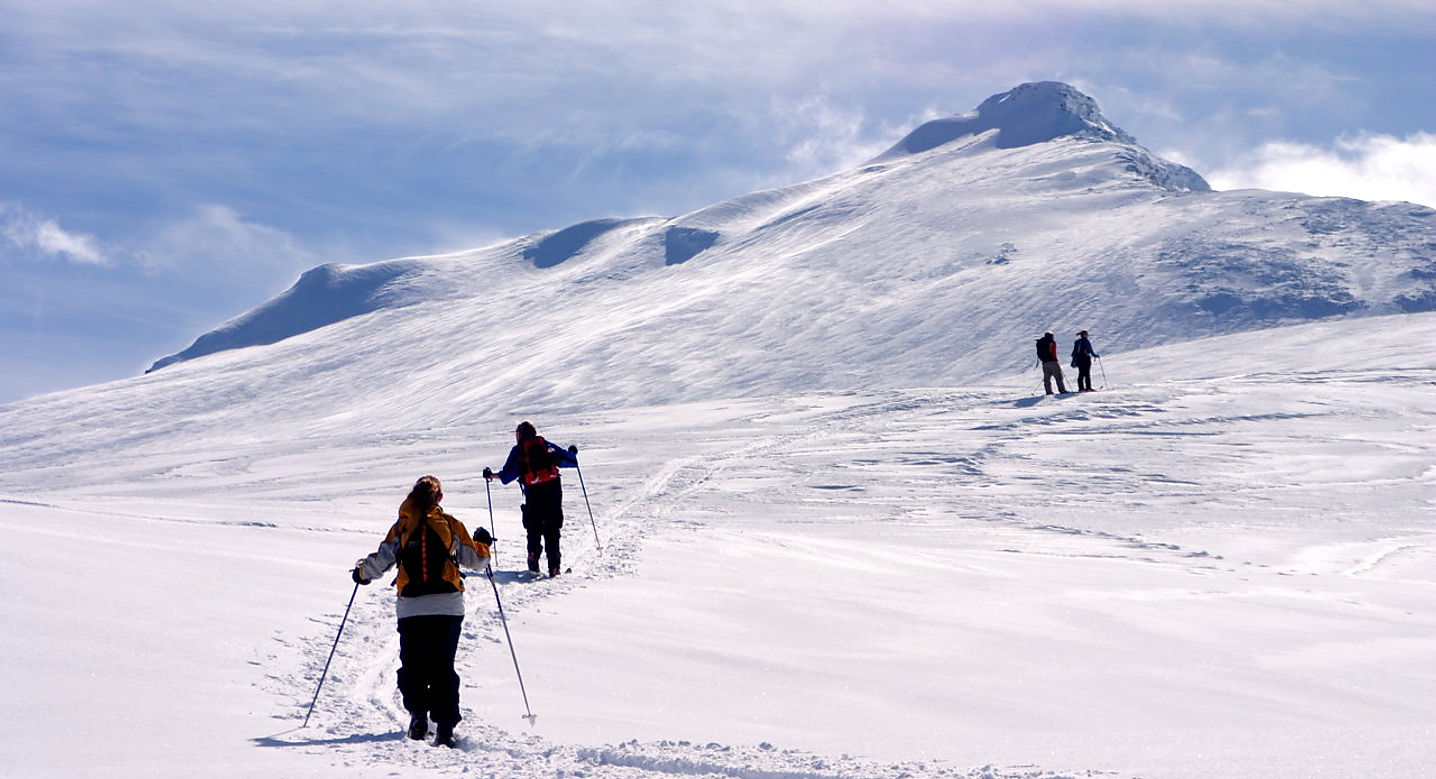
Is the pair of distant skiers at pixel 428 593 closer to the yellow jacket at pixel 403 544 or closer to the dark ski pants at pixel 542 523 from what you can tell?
the yellow jacket at pixel 403 544

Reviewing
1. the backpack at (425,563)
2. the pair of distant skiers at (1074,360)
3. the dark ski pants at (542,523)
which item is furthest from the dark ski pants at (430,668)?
the pair of distant skiers at (1074,360)

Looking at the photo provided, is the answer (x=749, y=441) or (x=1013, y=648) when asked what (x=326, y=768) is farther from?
(x=749, y=441)

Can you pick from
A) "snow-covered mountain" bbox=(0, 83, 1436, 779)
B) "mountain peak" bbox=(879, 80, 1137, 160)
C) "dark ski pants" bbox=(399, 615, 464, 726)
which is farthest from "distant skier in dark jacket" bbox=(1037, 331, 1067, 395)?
"mountain peak" bbox=(879, 80, 1137, 160)

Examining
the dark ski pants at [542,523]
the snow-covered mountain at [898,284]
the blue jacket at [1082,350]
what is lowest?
the dark ski pants at [542,523]

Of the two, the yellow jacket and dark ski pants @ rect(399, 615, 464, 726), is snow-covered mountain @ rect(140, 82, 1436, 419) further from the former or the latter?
dark ski pants @ rect(399, 615, 464, 726)

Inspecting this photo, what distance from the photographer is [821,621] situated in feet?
29.7

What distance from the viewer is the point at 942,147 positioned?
90750 millimetres

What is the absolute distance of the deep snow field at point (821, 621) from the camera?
5.59m

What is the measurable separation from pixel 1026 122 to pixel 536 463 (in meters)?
85.6

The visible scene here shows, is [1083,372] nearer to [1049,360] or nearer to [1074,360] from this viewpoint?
[1074,360]

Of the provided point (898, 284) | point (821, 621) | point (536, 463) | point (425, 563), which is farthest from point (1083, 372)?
point (425, 563)

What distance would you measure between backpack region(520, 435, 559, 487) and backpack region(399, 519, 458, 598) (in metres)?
5.38

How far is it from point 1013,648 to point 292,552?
6.58 m

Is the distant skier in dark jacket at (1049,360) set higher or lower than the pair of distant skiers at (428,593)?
higher
